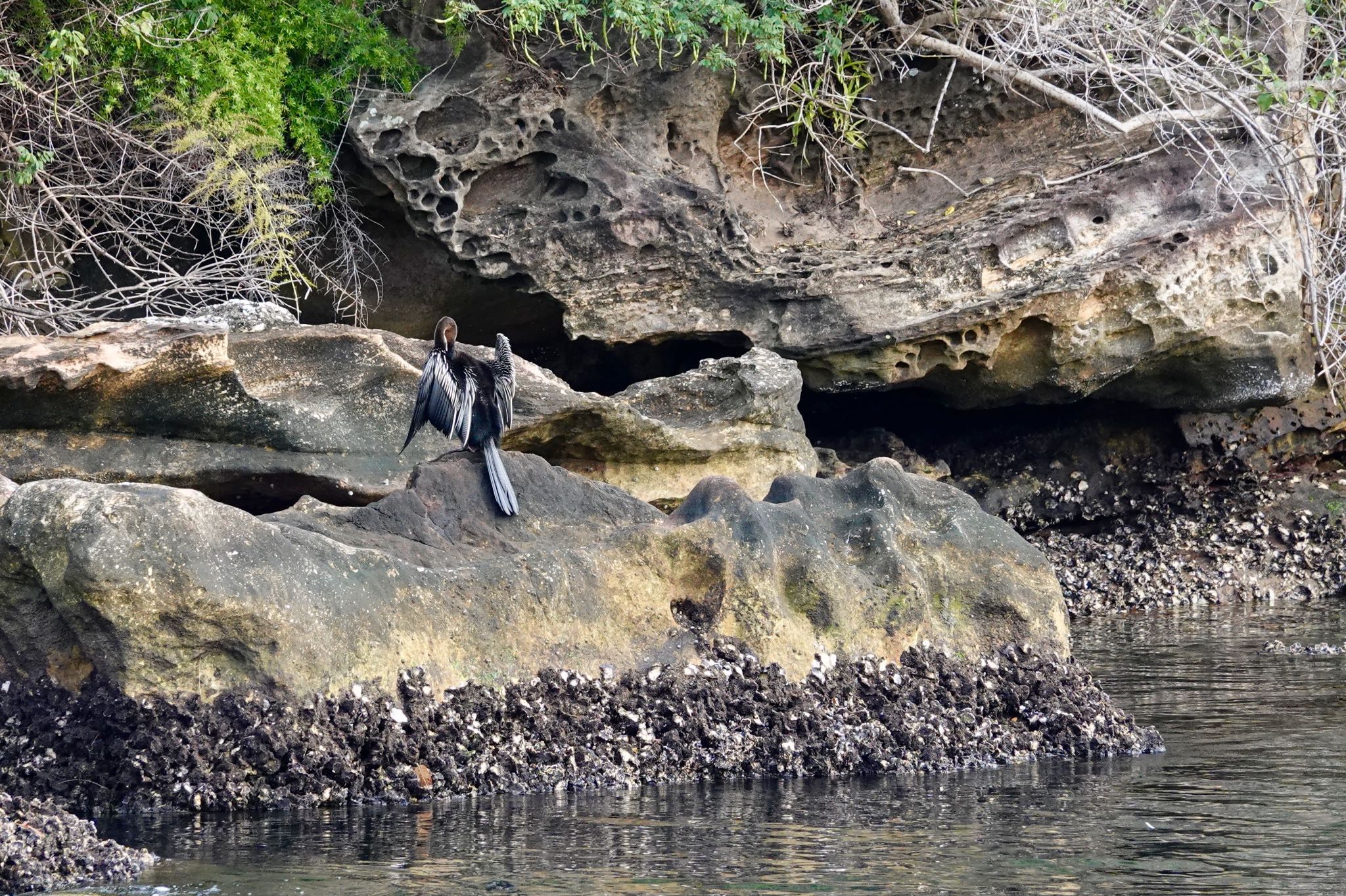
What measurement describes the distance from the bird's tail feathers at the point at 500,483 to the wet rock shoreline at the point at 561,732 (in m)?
0.83

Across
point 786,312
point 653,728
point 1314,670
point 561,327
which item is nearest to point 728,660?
point 653,728

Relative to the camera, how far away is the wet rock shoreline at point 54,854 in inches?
169

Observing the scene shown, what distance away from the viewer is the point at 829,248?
12.5m

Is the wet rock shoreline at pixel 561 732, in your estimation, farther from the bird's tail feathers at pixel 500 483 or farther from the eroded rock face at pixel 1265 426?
the eroded rock face at pixel 1265 426

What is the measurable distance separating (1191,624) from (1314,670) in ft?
8.17

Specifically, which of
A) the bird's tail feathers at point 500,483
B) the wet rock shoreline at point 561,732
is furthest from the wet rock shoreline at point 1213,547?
the bird's tail feathers at point 500,483

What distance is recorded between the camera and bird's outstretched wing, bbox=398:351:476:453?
6859 mm

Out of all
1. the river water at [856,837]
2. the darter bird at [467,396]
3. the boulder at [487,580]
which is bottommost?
the river water at [856,837]

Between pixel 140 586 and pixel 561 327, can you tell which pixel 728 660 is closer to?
pixel 140 586

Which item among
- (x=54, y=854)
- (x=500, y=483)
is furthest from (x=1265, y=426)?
(x=54, y=854)

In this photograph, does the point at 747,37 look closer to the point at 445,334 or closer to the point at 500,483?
the point at 445,334

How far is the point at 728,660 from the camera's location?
6348mm

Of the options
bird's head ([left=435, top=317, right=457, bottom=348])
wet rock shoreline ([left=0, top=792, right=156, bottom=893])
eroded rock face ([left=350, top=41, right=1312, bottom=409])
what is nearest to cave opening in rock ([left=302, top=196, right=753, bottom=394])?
eroded rock face ([left=350, top=41, right=1312, bottom=409])

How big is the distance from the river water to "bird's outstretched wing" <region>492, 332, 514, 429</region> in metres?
1.96
